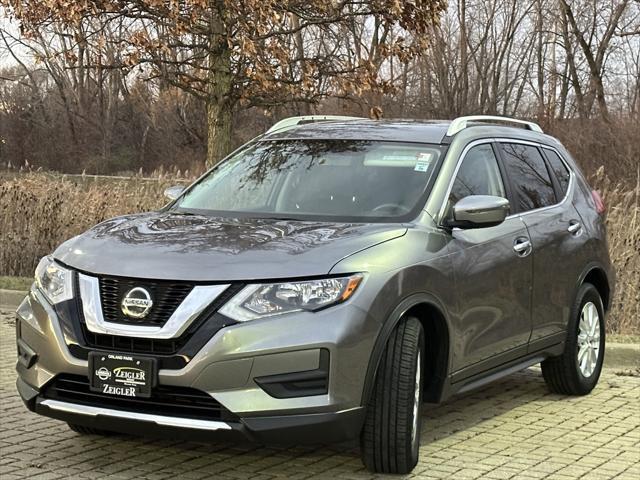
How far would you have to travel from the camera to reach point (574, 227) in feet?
23.2

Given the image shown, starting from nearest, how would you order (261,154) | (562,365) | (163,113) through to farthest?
(261,154) → (562,365) → (163,113)

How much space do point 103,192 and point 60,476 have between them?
8.88 meters

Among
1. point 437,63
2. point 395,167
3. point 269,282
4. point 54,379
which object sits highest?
point 437,63

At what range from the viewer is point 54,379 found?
16.2 feet

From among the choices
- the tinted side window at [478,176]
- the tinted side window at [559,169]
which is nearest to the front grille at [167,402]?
the tinted side window at [478,176]

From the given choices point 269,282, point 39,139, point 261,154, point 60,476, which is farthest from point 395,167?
point 39,139

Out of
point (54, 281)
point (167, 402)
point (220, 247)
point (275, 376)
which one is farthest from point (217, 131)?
point (275, 376)

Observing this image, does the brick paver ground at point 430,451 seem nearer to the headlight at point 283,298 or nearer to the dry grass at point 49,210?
the headlight at point 283,298

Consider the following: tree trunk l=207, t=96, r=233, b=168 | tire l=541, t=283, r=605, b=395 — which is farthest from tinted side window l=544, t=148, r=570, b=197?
tree trunk l=207, t=96, r=233, b=168

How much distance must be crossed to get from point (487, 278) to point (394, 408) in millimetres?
1227

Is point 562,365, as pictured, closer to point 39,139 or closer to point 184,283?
point 184,283

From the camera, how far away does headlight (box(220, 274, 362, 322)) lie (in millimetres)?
4637

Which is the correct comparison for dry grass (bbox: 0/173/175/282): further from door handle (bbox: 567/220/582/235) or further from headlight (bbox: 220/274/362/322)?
headlight (bbox: 220/274/362/322)

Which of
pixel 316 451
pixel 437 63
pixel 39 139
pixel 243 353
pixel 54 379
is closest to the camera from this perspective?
pixel 243 353
